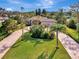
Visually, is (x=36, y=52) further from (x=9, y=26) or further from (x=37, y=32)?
(x=9, y=26)

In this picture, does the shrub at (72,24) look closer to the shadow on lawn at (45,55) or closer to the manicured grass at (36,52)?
the manicured grass at (36,52)

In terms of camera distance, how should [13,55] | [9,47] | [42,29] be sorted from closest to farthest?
[13,55], [9,47], [42,29]

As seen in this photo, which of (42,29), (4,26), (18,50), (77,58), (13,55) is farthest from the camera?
(4,26)

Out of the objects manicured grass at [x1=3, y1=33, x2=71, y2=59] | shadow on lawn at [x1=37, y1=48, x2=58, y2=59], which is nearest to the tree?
manicured grass at [x1=3, y1=33, x2=71, y2=59]

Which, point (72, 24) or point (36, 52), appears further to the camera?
point (72, 24)

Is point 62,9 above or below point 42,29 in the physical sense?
above

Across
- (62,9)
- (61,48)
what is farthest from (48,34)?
(62,9)

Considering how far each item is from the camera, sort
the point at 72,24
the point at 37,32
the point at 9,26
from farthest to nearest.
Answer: the point at 72,24
the point at 9,26
the point at 37,32

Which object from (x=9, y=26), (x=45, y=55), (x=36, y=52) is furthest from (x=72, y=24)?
(x=45, y=55)

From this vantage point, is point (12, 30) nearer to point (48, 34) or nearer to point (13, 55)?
point (48, 34)

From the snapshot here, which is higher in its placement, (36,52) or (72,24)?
(72,24)

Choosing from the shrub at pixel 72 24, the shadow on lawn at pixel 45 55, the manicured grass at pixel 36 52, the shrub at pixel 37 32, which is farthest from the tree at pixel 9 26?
the shadow on lawn at pixel 45 55
